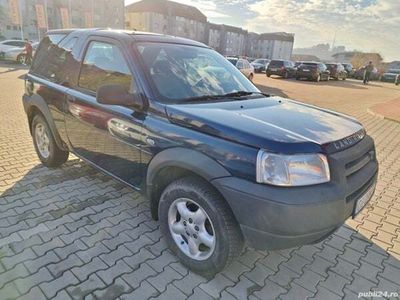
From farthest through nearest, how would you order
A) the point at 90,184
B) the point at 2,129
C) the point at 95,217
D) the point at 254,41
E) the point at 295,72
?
the point at 254,41 → the point at 295,72 → the point at 2,129 → the point at 90,184 → the point at 95,217

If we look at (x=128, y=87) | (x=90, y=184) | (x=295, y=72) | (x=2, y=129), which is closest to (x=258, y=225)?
(x=128, y=87)

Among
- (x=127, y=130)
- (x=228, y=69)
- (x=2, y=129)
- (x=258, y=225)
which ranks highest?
(x=228, y=69)

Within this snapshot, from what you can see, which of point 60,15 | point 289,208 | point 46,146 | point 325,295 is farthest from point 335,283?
point 60,15

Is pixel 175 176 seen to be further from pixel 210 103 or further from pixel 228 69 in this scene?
pixel 228 69

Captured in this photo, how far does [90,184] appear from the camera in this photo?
417 centimetres

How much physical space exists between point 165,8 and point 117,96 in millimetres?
78892

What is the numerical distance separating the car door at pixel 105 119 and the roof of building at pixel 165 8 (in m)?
74.7

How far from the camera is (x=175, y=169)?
8.68 ft

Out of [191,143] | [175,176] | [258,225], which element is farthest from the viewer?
[175,176]

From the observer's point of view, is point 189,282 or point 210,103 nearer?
point 189,282

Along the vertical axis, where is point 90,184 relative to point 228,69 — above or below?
below

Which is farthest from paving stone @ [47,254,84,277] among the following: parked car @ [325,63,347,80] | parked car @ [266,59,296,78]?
parked car @ [325,63,347,80]

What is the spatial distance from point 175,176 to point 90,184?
1.92m

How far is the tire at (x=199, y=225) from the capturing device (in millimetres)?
2328
